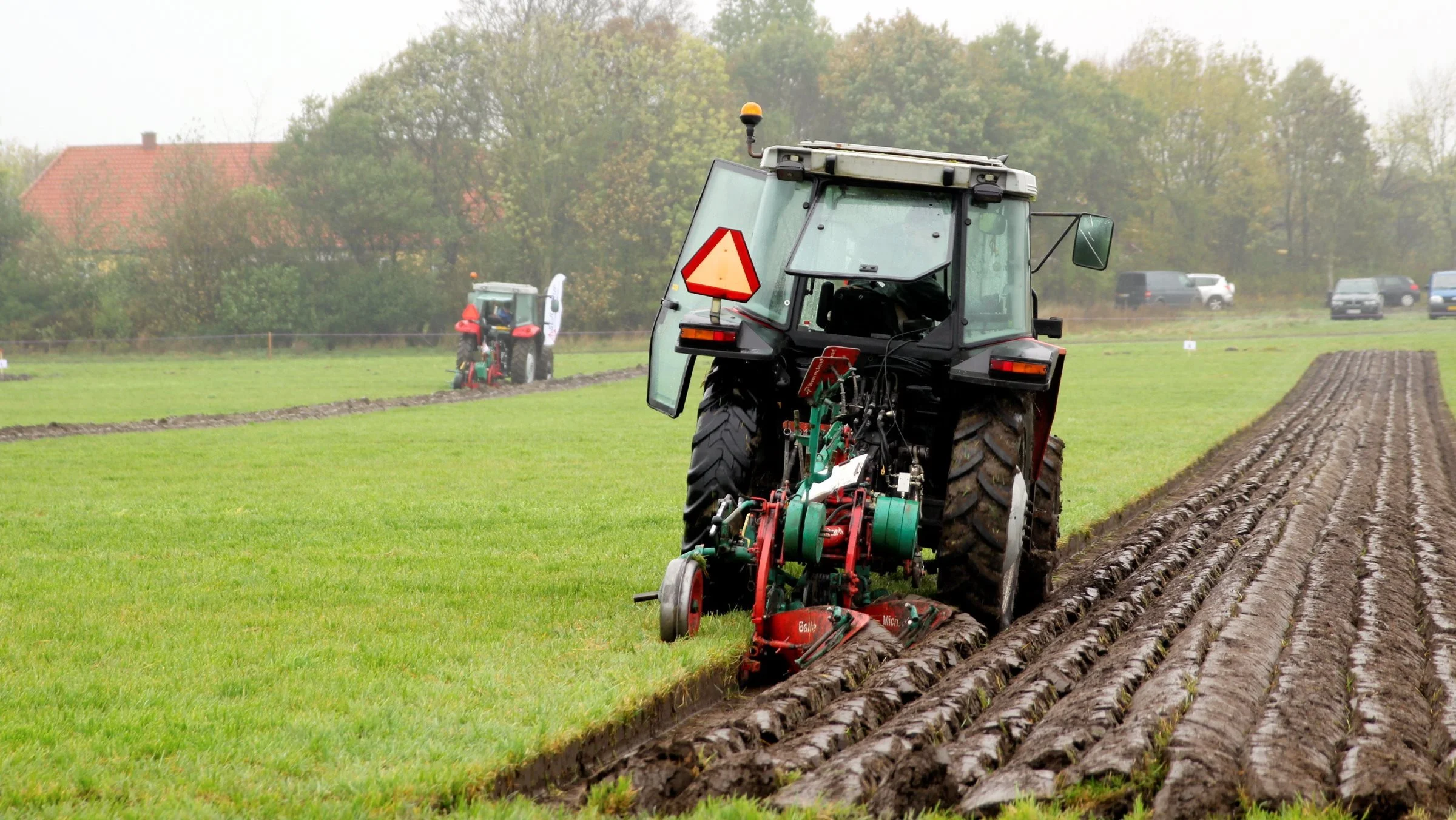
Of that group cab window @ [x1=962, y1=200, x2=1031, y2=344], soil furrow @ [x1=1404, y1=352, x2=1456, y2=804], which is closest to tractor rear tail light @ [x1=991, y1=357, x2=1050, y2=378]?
cab window @ [x1=962, y1=200, x2=1031, y2=344]

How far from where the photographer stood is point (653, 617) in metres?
6.61

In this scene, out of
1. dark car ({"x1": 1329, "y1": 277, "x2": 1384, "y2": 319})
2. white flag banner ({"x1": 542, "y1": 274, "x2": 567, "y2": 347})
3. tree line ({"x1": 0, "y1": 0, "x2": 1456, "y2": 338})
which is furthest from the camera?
dark car ({"x1": 1329, "y1": 277, "x2": 1384, "y2": 319})

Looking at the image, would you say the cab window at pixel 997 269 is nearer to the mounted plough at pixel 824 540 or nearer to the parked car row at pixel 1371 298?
the mounted plough at pixel 824 540

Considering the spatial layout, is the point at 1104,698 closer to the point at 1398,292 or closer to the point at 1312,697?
the point at 1312,697

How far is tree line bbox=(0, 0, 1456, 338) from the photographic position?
42.8 m

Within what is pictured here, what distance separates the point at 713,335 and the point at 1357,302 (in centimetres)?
4718

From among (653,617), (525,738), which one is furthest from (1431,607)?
(525,738)

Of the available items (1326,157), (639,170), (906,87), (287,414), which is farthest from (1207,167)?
(287,414)

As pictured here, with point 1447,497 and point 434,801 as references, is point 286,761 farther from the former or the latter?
point 1447,497

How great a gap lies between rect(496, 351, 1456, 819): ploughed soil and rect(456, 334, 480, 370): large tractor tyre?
20055 mm

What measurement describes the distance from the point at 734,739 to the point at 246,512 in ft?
23.2

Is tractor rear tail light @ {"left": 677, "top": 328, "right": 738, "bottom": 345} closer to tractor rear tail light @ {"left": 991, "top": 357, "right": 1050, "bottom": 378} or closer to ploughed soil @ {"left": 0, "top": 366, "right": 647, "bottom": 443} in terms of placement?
tractor rear tail light @ {"left": 991, "top": 357, "right": 1050, "bottom": 378}

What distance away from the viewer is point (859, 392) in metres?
6.68

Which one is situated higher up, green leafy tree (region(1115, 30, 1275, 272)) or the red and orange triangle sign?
green leafy tree (region(1115, 30, 1275, 272))
